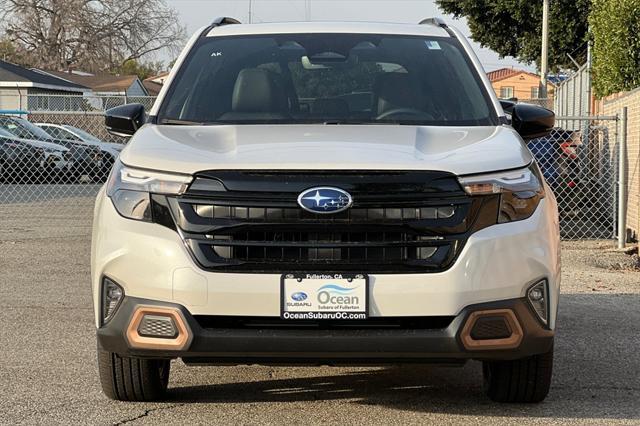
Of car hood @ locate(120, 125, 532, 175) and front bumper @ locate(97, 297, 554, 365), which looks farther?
car hood @ locate(120, 125, 532, 175)

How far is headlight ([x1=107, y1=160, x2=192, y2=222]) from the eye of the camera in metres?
4.94

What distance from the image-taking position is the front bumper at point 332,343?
15.8 ft

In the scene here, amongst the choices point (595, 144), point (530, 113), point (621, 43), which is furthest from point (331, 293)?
point (621, 43)

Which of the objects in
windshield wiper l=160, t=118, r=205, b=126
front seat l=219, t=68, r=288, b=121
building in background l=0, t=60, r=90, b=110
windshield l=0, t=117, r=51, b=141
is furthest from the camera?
building in background l=0, t=60, r=90, b=110

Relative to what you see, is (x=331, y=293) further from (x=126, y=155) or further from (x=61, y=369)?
(x=61, y=369)

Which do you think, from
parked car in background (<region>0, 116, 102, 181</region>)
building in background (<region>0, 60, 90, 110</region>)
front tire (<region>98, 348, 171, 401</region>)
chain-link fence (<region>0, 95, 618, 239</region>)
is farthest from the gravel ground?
building in background (<region>0, 60, 90, 110</region>)

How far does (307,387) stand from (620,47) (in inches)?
671

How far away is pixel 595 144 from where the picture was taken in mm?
16297

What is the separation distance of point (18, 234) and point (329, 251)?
10.1 metres

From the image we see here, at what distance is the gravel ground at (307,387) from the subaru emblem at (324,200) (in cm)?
105

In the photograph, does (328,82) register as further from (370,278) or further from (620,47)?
(620,47)

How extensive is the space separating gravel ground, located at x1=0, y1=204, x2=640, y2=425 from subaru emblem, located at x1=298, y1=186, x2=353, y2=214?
105 centimetres

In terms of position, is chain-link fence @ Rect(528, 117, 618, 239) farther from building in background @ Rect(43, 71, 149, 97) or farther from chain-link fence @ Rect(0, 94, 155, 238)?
building in background @ Rect(43, 71, 149, 97)

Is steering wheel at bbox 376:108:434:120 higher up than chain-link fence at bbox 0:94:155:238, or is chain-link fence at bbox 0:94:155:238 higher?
steering wheel at bbox 376:108:434:120
